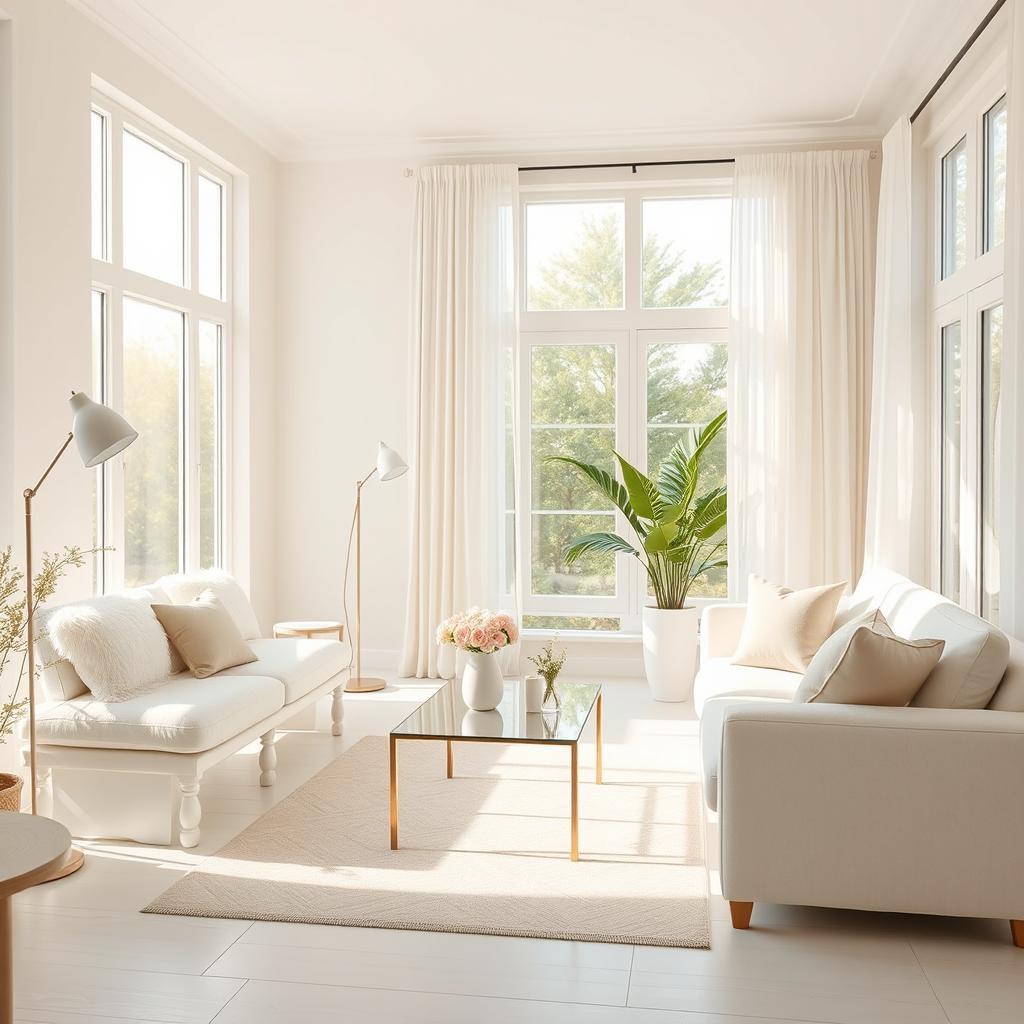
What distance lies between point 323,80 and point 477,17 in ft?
3.83

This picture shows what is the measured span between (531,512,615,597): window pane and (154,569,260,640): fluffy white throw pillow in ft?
7.03

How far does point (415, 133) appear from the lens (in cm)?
639

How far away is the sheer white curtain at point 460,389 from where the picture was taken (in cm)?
646

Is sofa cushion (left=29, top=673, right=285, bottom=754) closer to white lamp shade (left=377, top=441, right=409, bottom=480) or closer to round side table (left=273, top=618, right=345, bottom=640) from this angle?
round side table (left=273, top=618, right=345, bottom=640)

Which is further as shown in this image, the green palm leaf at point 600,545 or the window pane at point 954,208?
the green palm leaf at point 600,545

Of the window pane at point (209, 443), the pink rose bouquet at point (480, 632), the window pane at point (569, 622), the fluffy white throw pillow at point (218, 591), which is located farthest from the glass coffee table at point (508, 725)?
the window pane at point (209, 443)

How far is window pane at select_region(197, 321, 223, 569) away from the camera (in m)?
6.06

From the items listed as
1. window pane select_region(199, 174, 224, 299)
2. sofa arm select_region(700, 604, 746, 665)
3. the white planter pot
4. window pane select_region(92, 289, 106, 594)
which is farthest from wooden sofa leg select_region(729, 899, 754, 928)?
window pane select_region(199, 174, 224, 299)

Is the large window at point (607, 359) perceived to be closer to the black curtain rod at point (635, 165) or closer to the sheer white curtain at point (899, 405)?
the black curtain rod at point (635, 165)

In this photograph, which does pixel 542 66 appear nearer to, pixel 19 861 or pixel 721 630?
pixel 721 630

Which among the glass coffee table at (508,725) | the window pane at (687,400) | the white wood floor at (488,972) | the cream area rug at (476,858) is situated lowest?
the white wood floor at (488,972)

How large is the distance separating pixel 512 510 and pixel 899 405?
96.1 inches

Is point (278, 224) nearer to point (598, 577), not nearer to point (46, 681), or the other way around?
point (598, 577)

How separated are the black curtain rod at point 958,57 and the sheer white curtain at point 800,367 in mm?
849
